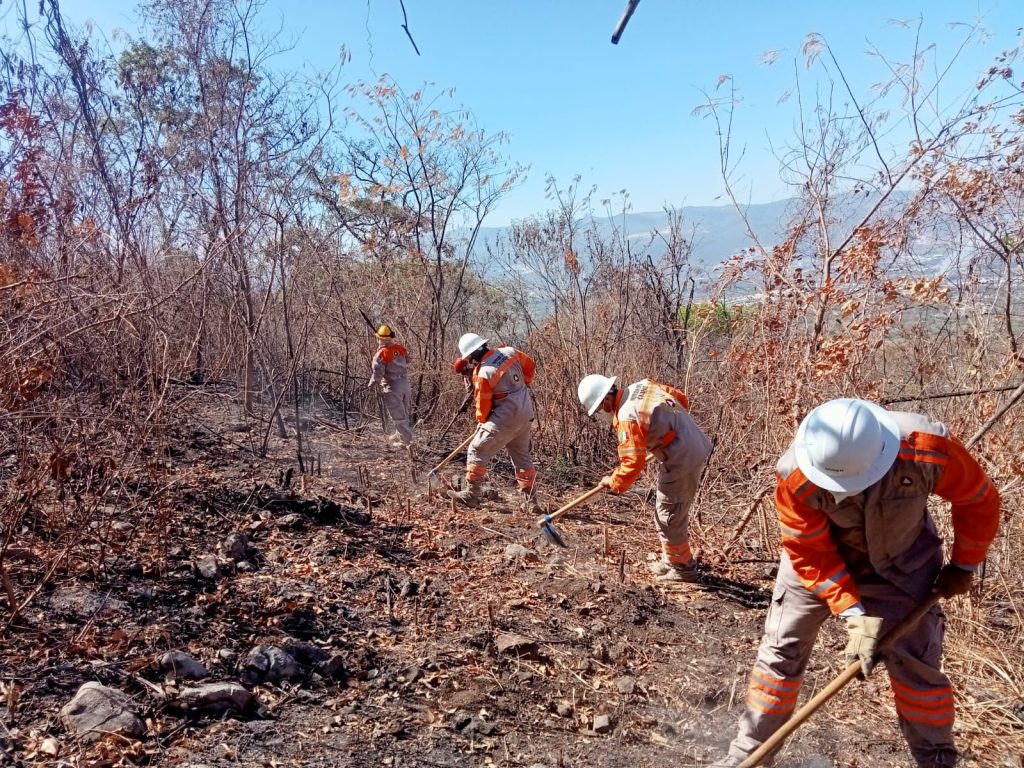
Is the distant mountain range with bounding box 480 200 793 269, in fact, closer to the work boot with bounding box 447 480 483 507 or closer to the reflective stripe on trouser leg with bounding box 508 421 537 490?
the reflective stripe on trouser leg with bounding box 508 421 537 490

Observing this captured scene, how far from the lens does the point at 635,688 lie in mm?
3559

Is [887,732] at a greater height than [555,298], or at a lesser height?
lesser

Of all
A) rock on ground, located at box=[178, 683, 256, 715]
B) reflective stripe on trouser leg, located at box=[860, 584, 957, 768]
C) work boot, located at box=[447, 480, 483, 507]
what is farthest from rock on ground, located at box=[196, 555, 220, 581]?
reflective stripe on trouser leg, located at box=[860, 584, 957, 768]

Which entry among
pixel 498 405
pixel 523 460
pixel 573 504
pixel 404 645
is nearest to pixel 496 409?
pixel 498 405

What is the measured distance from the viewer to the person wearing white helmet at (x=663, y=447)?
4.42 meters

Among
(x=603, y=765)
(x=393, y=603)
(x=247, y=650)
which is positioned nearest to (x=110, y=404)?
(x=247, y=650)

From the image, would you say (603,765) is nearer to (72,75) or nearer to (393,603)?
(393,603)

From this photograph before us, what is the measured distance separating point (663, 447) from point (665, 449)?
0.06ft

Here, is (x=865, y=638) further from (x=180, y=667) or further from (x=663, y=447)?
(x=180, y=667)

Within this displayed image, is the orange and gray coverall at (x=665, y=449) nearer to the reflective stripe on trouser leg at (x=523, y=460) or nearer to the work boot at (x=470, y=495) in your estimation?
the reflective stripe on trouser leg at (x=523, y=460)

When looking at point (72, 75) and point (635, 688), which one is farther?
point (72, 75)

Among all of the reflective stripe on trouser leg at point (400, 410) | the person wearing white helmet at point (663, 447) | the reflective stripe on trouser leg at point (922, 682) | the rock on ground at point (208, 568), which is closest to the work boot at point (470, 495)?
the person wearing white helmet at point (663, 447)

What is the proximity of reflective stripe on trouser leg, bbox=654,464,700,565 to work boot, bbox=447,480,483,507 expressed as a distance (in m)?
2.09

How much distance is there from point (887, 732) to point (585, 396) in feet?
8.27
